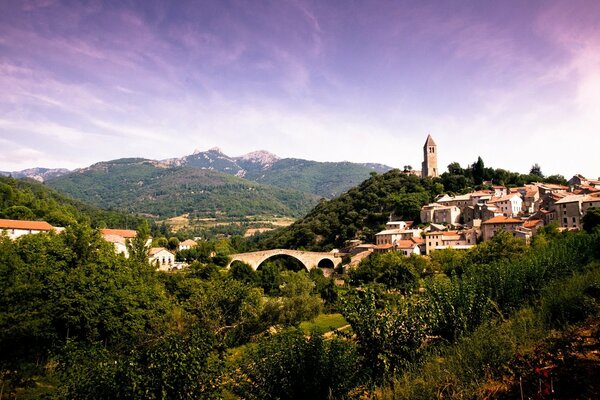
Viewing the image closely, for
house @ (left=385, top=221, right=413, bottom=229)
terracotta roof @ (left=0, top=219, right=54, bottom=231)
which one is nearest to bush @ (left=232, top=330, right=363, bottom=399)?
terracotta roof @ (left=0, top=219, right=54, bottom=231)

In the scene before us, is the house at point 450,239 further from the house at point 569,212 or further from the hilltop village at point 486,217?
the house at point 569,212

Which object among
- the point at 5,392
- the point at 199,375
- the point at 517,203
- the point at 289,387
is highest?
the point at 517,203

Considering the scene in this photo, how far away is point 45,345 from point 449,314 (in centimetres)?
1933

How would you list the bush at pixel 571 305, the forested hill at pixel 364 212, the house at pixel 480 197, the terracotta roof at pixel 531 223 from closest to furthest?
1. the bush at pixel 571 305
2. the terracotta roof at pixel 531 223
3. the house at pixel 480 197
4. the forested hill at pixel 364 212

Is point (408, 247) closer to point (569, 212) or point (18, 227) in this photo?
point (569, 212)

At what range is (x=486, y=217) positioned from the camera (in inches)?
2399

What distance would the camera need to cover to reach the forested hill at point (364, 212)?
74500 millimetres

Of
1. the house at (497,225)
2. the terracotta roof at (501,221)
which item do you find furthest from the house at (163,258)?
the terracotta roof at (501,221)

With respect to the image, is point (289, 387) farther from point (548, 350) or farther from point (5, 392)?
point (5, 392)

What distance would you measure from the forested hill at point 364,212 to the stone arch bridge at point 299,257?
25.7 ft

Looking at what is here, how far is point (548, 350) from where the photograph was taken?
8.58m

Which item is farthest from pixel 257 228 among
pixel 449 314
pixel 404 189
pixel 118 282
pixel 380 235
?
pixel 449 314

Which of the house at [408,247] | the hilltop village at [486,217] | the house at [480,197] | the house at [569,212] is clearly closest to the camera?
the house at [569,212]

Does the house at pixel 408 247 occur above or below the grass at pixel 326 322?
above
